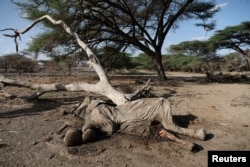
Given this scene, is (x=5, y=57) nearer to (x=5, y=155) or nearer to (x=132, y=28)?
(x=132, y=28)

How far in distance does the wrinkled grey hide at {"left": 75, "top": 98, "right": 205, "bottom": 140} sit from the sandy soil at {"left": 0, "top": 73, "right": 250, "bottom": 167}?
0.71 feet

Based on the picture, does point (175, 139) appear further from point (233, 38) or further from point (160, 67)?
Result: point (233, 38)

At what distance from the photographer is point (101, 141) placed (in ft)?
15.1

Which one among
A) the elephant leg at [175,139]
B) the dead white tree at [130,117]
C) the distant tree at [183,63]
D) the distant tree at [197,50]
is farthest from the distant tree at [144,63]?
the elephant leg at [175,139]

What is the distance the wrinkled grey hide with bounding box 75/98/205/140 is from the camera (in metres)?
4.98

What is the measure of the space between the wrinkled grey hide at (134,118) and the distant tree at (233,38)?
63.7ft

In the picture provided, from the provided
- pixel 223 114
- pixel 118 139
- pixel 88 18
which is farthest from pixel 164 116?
pixel 88 18

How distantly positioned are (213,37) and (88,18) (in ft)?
51.2

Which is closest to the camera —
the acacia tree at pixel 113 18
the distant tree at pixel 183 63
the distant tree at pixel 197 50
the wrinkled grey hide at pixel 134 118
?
A: the wrinkled grey hide at pixel 134 118

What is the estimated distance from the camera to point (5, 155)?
3.90 m

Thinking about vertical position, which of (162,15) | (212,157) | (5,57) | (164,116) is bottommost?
(212,157)

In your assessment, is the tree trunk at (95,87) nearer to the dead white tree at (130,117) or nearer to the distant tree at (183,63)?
the dead white tree at (130,117)

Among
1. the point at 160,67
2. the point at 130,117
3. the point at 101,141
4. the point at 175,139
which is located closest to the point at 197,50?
the point at 160,67

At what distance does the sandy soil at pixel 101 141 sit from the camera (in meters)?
3.88
